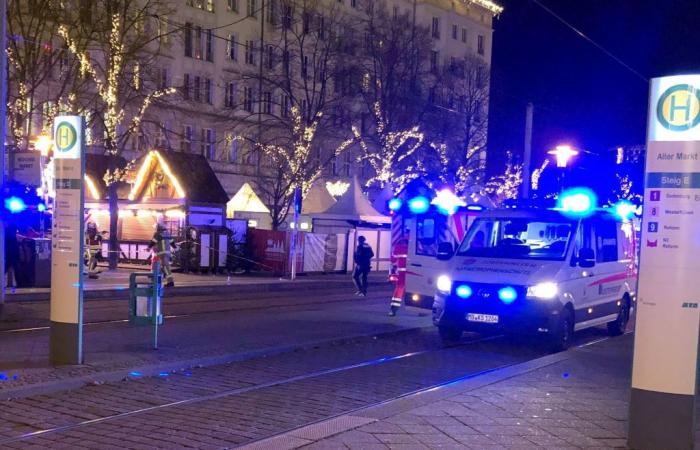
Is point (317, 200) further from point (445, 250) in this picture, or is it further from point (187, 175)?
point (445, 250)

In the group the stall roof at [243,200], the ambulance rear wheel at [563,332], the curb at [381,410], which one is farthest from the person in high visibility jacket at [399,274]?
the stall roof at [243,200]

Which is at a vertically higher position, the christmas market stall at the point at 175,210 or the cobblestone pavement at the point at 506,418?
the christmas market stall at the point at 175,210

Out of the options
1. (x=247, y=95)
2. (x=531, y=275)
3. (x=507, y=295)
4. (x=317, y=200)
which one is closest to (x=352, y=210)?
(x=317, y=200)

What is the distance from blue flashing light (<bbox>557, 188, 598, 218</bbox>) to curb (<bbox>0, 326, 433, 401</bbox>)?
4461mm

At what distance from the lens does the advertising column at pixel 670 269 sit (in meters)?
5.53

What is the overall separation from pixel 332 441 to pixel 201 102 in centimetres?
3980

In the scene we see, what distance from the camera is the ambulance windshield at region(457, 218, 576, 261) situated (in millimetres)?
11859

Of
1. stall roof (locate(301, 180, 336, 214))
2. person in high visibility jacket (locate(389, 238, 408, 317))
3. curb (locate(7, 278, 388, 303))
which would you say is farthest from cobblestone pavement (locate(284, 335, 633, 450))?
stall roof (locate(301, 180, 336, 214))

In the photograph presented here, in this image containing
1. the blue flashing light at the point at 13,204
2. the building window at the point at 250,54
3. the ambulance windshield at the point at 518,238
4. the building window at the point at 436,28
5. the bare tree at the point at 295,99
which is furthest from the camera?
the building window at the point at 436,28

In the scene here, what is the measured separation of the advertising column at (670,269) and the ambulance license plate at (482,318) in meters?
5.55

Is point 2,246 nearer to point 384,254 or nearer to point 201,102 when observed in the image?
point 384,254

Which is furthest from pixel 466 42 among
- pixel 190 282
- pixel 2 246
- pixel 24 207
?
pixel 2 246

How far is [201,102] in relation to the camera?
144 ft

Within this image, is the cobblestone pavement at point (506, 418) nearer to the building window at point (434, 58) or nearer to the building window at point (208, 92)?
the building window at point (208, 92)
